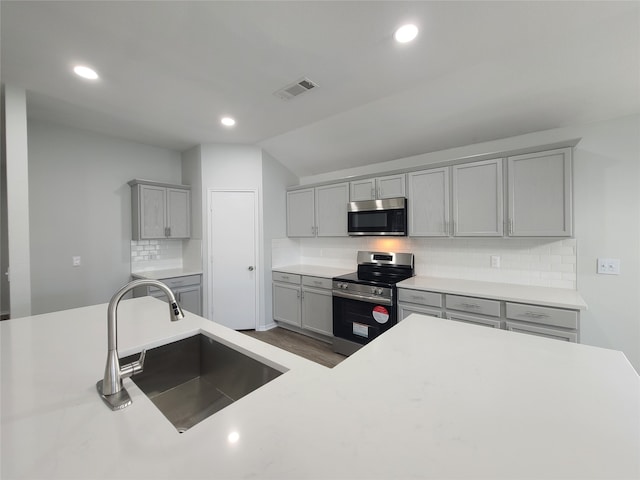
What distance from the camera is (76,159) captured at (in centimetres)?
335

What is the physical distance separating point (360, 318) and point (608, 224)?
7.91ft

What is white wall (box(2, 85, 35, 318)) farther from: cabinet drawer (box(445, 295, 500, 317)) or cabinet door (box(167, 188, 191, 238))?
cabinet drawer (box(445, 295, 500, 317))

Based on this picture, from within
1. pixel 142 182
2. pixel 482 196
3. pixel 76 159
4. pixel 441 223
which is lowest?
pixel 441 223

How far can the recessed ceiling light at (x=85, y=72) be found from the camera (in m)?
2.16

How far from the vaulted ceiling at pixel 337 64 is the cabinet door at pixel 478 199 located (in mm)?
443

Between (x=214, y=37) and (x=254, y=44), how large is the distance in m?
0.26

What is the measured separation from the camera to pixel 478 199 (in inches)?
108

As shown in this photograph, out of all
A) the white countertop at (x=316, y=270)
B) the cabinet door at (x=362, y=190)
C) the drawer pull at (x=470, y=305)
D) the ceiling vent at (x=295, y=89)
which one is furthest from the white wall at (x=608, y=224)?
the white countertop at (x=316, y=270)

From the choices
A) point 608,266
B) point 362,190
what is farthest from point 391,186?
point 608,266

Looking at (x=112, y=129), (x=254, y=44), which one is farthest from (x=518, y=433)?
(x=112, y=129)

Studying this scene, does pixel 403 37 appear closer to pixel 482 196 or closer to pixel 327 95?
pixel 327 95

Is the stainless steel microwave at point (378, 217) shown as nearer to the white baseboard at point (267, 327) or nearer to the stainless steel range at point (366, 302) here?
the stainless steel range at point (366, 302)

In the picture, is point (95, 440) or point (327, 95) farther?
point (327, 95)

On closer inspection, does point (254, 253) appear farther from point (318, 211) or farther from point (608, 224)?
point (608, 224)
